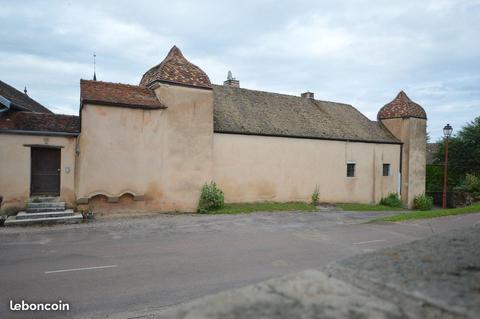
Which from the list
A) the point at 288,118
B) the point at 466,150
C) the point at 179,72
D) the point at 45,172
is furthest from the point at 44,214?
the point at 466,150

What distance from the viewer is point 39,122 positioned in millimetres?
16266

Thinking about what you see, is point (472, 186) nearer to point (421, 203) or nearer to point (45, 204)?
point (421, 203)

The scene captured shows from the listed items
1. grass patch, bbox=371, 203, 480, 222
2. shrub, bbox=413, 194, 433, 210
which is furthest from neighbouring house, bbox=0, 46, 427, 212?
grass patch, bbox=371, 203, 480, 222

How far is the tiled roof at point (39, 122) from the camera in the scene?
612 inches

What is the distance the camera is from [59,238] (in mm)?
11789

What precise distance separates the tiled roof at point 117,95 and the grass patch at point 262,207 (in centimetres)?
610

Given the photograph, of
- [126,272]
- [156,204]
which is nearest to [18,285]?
[126,272]

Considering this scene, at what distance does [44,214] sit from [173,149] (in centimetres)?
621

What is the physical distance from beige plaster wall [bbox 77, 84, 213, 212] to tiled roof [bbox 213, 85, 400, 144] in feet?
7.15

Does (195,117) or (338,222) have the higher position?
(195,117)

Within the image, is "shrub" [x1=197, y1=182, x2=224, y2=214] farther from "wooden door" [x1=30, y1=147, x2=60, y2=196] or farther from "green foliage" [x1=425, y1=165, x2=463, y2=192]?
"green foliage" [x1=425, y1=165, x2=463, y2=192]

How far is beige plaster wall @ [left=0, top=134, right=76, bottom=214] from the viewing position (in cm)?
1499

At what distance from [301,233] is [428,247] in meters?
11.0

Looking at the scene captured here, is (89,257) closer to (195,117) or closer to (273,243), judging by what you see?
(273,243)
